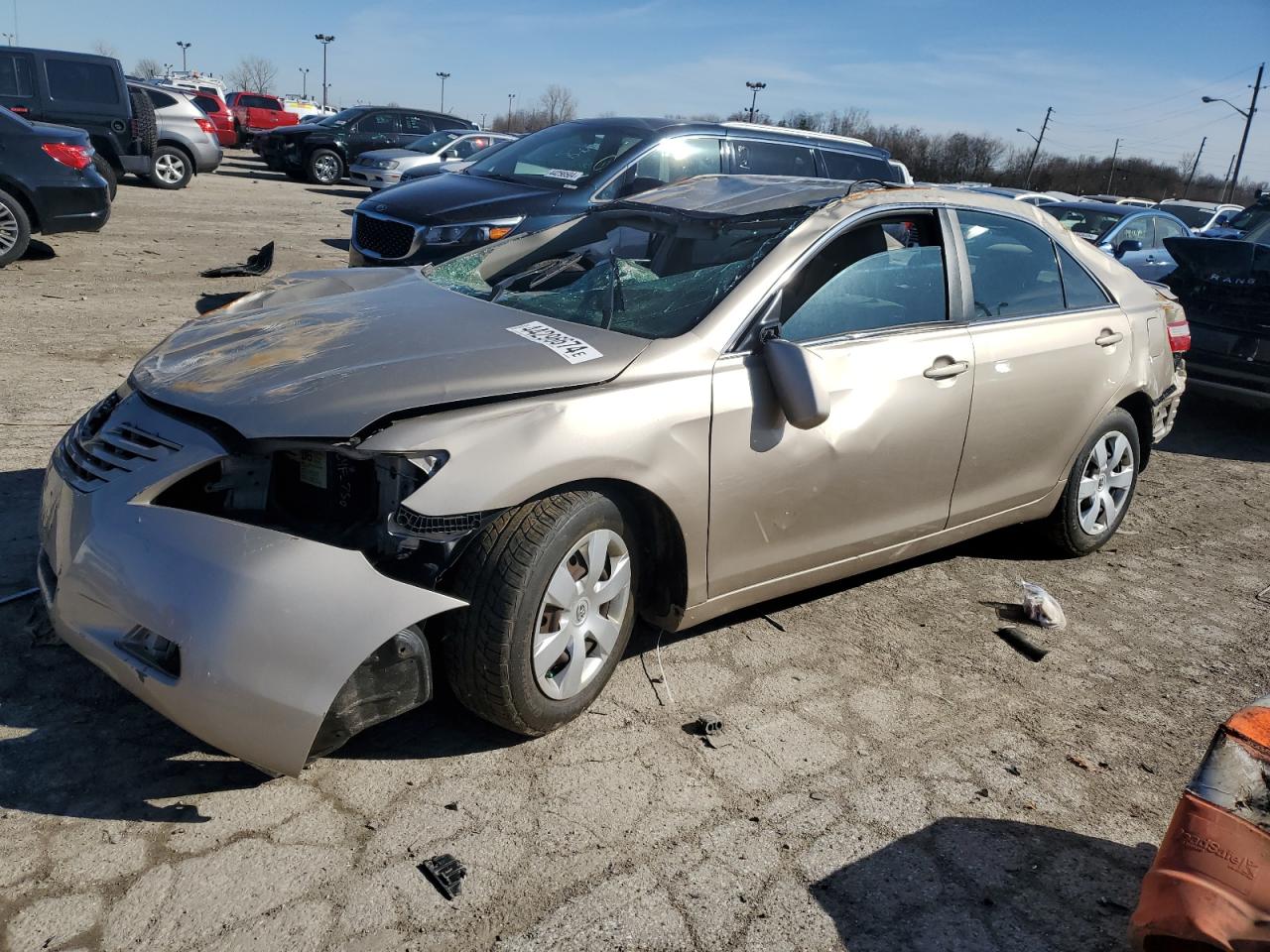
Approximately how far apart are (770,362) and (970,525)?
61.0 inches

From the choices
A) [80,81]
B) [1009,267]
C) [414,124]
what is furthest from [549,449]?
[414,124]

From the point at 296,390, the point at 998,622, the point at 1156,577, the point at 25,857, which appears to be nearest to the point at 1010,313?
the point at 998,622

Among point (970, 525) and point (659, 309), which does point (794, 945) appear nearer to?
point (659, 309)

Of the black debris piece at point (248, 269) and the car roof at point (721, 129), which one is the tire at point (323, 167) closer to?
the black debris piece at point (248, 269)

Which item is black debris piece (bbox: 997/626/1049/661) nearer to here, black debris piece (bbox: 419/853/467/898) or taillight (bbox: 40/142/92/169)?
black debris piece (bbox: 419/853/467/898)

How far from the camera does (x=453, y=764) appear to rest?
299 centimetres

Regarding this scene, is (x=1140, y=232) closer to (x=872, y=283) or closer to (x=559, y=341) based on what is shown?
(x=872, y=283)

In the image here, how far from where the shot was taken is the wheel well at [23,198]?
938 centimetres

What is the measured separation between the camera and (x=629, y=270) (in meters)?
3.78

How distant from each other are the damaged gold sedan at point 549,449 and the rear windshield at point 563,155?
14.2ft

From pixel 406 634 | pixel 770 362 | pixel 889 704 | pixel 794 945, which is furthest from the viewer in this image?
pixel 889 704

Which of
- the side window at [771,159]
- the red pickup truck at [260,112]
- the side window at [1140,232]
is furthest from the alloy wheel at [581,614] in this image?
the red pickup truck at [260,112]

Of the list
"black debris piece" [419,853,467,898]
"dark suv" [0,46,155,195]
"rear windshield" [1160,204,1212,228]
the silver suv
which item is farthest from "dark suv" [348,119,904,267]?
"rear windshield" [1160,204,1212,228]

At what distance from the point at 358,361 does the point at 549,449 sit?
2.10 feet
